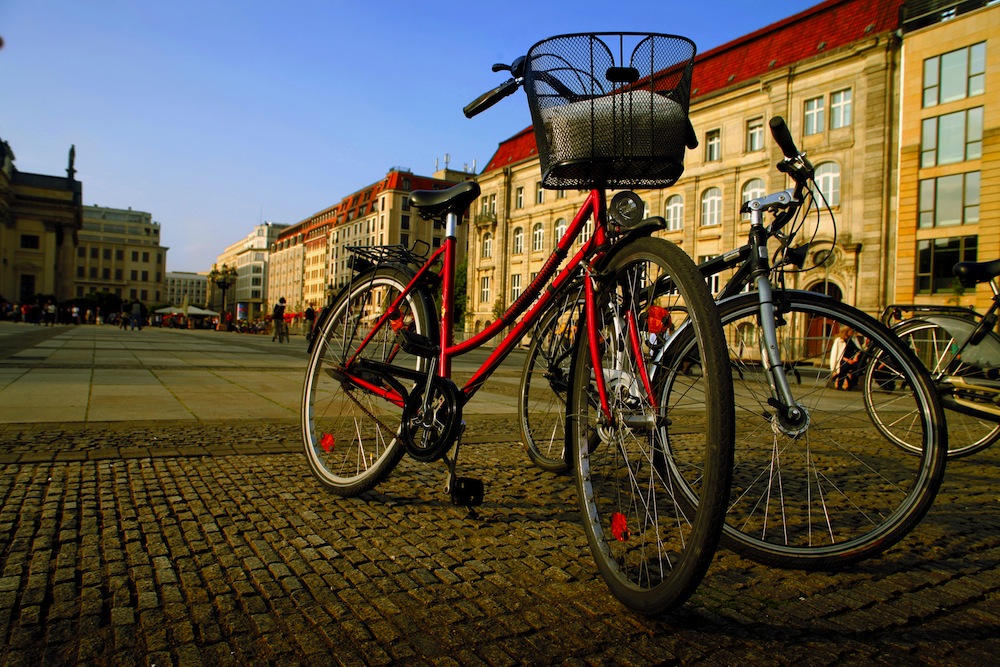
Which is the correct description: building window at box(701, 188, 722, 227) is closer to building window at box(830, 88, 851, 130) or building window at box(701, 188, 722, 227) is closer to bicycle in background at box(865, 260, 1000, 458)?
building window at box(830, 88, 851, 130)

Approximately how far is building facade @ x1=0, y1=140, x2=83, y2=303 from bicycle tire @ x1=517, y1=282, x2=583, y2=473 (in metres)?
86.1

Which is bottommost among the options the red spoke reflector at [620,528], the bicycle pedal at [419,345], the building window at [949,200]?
the red spoke reflector at [620,528]

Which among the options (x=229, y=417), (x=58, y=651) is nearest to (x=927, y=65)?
(x=229, y=417)

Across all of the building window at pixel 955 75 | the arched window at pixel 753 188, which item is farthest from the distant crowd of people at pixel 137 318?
the building window at pixel 955 75

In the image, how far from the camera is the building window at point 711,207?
118 ft

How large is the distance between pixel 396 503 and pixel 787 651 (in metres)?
1.77

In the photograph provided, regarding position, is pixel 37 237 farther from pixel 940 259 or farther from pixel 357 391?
pixel 357 391

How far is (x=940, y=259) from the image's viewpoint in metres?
27.7

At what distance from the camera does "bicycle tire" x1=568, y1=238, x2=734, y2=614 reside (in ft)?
5.35

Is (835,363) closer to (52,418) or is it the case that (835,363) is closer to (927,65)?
(52,418)

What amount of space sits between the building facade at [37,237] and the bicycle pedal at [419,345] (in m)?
86.5

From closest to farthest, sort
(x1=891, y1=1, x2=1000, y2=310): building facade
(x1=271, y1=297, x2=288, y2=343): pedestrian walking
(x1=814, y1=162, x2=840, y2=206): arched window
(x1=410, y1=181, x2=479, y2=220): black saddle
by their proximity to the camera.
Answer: (x1=410, y1=181, x2=479, y2=220): black saddle, (x1=891, y1=1, x2=1000, y2=310): building facade, (x1=271, y1=297, x2=288, y2=343): pedestrian walking, (x1=814, y1=162, x2=840, y2=206): arched window

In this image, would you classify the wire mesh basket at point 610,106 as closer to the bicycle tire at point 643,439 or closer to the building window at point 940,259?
the bicycle tire at point 643,439

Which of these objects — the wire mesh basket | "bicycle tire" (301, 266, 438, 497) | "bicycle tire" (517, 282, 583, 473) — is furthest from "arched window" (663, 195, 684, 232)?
the wire mesh basket
